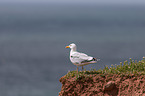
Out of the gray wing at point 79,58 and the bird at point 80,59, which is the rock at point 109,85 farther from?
the gray wing at point 79,58

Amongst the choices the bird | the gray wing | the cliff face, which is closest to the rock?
the cliff face

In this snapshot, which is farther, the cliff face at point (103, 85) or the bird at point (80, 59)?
the cliff face at point (103, 85)

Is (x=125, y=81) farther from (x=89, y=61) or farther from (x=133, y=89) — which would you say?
(x=89, y=61)

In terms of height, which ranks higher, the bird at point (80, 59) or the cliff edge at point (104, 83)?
the bird at point (80, 59)

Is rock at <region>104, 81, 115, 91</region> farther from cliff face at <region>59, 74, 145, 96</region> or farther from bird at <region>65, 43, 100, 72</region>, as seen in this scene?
bird at <region>65, 43, 100, 72</region>

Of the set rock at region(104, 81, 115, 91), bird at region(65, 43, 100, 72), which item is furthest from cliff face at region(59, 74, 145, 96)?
bird at region(65, 43, 100, 72)

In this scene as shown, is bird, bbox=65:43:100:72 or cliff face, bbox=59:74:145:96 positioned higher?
bird, bbox=65:43:100:72

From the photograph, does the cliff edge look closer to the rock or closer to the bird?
the rock

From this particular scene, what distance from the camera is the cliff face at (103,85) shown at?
18.1 m

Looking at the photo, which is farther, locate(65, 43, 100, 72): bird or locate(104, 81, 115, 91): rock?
locate(104, 81, 115, 91): rock

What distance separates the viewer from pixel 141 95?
58.7ft

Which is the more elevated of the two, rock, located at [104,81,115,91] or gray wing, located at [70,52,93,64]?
gray wing, located at [70,52,93,64]

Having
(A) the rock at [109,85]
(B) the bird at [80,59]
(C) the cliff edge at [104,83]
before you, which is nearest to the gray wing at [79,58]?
(B) the bird at [80,59]

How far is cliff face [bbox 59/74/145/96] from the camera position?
1811cm
